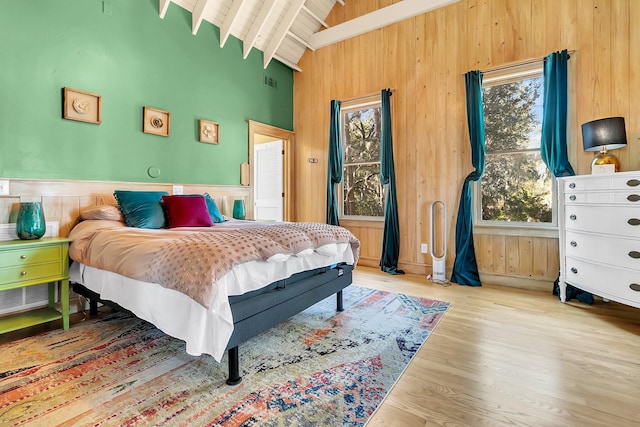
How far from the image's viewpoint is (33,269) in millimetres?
2080

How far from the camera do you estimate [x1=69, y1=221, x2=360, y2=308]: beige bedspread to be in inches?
54.5

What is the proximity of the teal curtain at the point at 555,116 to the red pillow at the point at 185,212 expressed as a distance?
3469 millimetres

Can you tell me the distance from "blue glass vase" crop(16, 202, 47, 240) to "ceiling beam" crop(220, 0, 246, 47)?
2881 millimetres

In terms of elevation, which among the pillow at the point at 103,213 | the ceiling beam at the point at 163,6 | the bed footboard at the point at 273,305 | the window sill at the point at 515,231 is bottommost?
the bed footboard at the point at 273,305

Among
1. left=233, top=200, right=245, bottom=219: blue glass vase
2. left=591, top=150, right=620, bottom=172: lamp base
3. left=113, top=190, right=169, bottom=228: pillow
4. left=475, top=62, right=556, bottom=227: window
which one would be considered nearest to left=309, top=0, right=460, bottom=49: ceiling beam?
left=475, top=62, right=556, bottom=227: window

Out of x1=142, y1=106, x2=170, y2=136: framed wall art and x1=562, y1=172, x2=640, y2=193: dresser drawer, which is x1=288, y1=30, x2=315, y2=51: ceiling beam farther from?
x1=562, y1=172, x2=640, y2=193: dresser drawer

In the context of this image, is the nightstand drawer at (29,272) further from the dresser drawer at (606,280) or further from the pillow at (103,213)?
the dresser drawer at (606,280)

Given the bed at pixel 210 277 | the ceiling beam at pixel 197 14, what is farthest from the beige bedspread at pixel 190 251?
the ceiling beam at pixel 197 14

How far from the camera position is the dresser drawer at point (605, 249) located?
2150 mm

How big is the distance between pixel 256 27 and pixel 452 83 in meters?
2.68

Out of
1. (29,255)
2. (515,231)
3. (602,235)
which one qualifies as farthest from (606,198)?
(29,255)

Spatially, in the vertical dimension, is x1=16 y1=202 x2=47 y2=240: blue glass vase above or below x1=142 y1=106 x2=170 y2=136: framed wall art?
below

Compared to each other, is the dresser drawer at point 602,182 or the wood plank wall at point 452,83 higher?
the wood plank wall at point 452,83

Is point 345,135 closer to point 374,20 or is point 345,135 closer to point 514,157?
point 374,20
